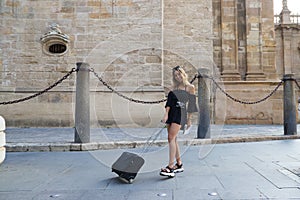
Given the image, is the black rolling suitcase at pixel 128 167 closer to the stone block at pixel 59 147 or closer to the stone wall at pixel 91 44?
the stone block at pixel 59 147

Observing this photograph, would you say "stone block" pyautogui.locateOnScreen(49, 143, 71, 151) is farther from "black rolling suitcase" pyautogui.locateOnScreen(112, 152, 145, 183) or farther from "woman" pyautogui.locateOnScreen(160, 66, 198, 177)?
"woman" pyautogui.locateOnScreen(160, 66, 198, 177)

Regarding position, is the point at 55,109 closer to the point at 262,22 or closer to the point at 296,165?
the point at 296,165

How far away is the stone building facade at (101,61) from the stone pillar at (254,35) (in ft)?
2.05

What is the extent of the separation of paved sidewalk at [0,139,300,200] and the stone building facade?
4.03 m

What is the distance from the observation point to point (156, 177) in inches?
123

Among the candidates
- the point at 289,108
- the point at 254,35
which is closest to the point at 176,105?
the point at 289,108

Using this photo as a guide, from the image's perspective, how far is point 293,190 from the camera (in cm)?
251

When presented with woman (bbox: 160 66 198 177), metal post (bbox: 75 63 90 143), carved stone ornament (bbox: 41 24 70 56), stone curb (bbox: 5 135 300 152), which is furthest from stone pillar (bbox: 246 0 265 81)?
woman (bbox: 160 66 198 177)

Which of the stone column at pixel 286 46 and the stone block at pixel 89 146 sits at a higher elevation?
the stone column at pixel 286 46

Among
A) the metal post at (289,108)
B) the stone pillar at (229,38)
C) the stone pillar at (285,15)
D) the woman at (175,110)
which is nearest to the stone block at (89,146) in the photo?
the woman at (175,110)

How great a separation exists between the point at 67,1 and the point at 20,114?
420cm

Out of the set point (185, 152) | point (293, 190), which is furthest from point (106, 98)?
point (293, 190)

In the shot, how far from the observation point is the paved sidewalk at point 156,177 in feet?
8.09

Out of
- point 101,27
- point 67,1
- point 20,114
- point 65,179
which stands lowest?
point 65,179
